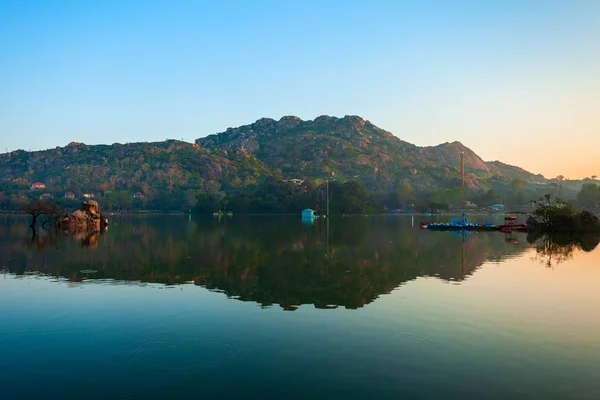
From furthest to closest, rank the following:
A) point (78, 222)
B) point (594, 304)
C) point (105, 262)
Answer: point (78, 222)
point (105, 262)
point (594, 304)

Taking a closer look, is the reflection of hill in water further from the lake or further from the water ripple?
the water ripple

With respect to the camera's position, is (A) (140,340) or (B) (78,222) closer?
(A) (140,340)

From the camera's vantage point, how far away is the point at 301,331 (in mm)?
20047

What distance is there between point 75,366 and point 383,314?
14162mm

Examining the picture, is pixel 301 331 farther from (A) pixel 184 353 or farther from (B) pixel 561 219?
(B) pixel 561 219

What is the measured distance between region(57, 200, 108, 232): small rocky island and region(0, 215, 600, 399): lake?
66.3 meters

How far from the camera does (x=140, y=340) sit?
18.8 meters

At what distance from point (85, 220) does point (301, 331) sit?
101243mm

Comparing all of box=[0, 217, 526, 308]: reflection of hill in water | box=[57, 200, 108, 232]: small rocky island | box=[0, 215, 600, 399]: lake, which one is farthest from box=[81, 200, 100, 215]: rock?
box=[0, 215, 600, 399]: lake

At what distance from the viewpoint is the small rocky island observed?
338ft

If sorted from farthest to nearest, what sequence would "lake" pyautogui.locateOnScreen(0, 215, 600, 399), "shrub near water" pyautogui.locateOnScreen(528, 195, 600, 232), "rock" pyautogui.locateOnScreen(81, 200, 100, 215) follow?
"rock" pyautogui.locateOnScreen(81, 200, 100, 215) < "shrub near water" pyautogui.locateOnScreen(528, 195, 600, 232) < "lake" pyautogui.locateOnScreen(0, 215, 600, 399)

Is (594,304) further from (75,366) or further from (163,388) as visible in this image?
(75,366)

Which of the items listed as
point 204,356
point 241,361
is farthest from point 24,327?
point 241,361

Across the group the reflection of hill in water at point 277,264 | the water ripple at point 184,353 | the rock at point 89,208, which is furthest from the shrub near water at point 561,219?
the rock at point 89,208
